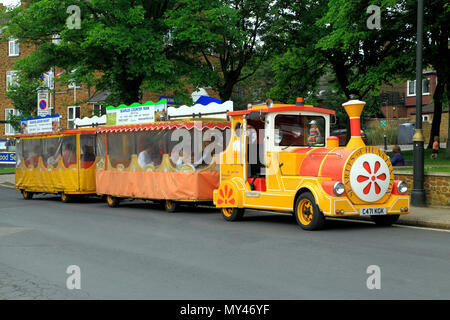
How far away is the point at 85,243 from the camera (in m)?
11.1

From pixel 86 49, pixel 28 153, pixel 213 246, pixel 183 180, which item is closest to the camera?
pixel 213 246

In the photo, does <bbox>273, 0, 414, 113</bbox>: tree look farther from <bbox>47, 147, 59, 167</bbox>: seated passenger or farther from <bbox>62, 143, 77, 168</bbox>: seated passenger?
<bbox>47, 147, 59, 167</bbox>: seated passenger

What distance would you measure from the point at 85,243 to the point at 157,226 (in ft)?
9.80

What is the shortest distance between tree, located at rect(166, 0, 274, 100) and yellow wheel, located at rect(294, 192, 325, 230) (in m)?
17.5

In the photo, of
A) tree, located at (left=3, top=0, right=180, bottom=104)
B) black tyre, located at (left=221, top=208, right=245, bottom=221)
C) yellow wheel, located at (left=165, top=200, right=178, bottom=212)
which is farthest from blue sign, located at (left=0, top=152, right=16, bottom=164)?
black tyre, located at (left=221, top=208, right=245, bottom=221)

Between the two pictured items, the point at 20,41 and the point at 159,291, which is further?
the point at 20,41

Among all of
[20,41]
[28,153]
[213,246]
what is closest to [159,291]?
[213,246]

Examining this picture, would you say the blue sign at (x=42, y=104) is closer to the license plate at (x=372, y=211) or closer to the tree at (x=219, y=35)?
the tree at (x=219, y=35)

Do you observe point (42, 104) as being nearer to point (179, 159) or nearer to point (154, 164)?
point (154, 164)

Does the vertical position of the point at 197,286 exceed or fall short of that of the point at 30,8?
it falls short

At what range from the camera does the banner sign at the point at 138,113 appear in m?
19.0

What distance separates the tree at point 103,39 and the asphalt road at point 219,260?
1476 centimetres

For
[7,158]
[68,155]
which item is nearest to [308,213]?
[68,155]

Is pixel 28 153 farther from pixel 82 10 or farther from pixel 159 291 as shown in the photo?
pixel 159 291
